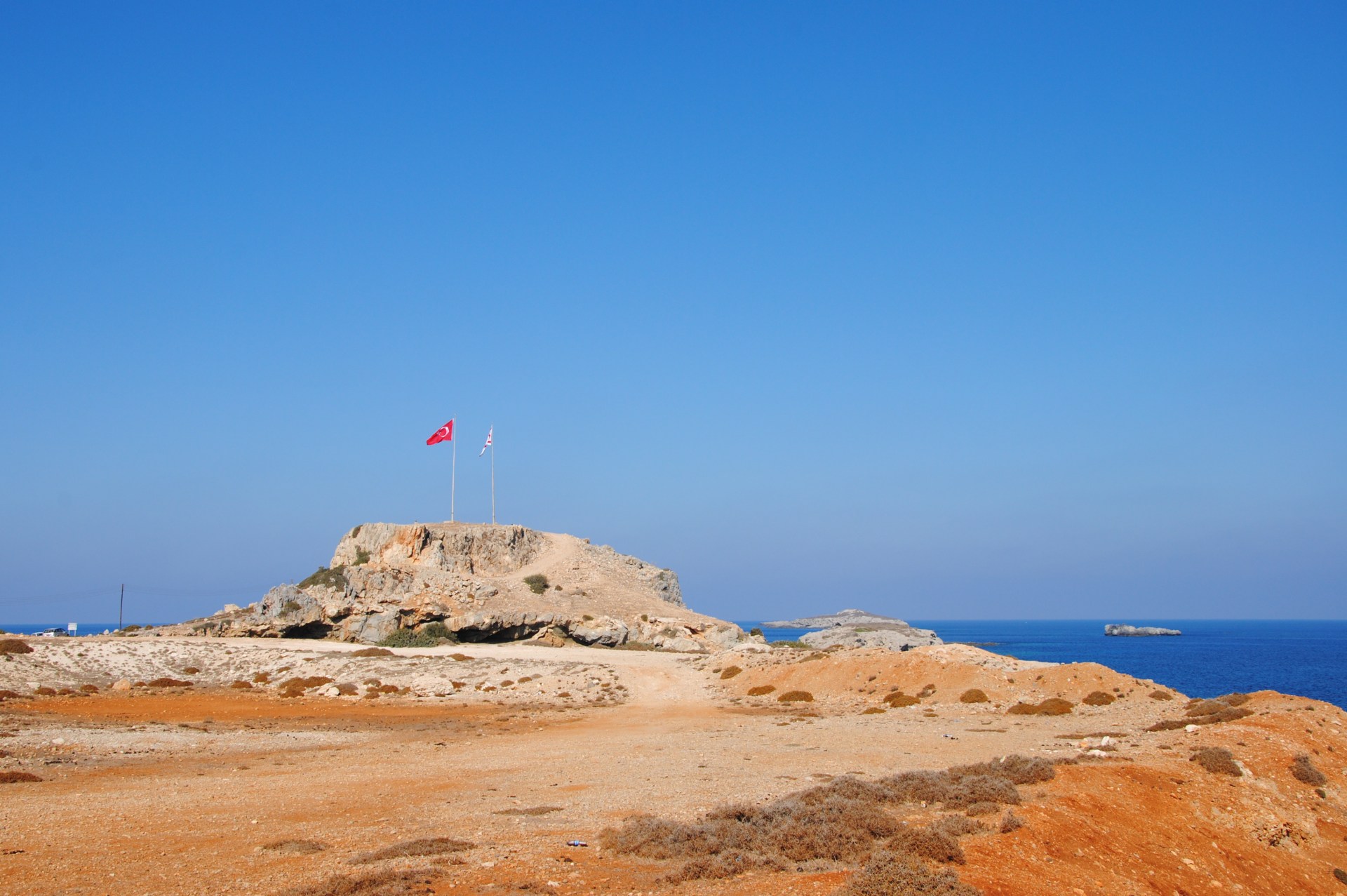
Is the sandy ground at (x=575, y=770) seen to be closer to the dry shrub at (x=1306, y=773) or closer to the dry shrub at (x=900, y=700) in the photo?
the dry shrub at (x=1306, y=773)

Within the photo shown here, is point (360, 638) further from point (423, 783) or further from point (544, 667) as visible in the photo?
point (423, 783)

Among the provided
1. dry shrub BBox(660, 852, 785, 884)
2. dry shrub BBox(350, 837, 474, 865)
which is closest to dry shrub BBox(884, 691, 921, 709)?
dry shrub BBox(660, 852, 785, 884)

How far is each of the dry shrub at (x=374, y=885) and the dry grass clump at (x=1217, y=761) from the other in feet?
54.1

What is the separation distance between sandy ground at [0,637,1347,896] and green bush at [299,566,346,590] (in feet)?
71.1

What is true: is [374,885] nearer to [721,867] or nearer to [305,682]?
[721,867]

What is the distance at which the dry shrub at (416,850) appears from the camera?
11.8 meters

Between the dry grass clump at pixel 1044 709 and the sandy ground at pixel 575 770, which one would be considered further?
the dry grass clump at pixel 1044 709

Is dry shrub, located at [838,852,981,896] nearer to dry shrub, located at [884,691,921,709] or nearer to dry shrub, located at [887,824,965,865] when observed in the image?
dry shrub, located at [887,824,965,865]

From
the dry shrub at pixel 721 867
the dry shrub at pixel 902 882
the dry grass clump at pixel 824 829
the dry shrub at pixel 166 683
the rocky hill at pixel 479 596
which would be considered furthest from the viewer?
the rocky hill at pixel 479 596

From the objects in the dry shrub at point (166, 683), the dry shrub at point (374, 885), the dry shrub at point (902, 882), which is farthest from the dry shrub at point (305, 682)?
the dry shrub at point (902, 882)

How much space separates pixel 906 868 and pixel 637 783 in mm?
9672

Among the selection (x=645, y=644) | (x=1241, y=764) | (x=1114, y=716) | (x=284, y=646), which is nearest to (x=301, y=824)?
(x=1241, y=764)

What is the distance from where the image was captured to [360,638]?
57312mm

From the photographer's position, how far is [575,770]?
20.6 m
